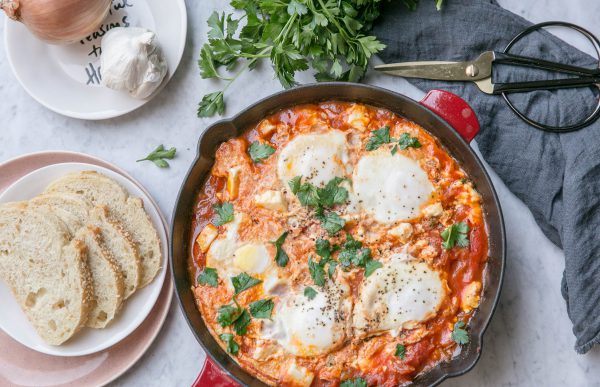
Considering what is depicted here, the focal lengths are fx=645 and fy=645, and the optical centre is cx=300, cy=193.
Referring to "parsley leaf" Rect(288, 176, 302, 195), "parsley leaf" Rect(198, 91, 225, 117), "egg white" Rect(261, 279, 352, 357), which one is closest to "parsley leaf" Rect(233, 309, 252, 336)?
"egg white" Rect(261, 279, 352, 357)

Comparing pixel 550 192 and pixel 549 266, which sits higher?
pixel 550 192

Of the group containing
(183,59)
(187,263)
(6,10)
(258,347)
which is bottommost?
(258,347)

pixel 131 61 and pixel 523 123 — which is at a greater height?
pixel 131 61

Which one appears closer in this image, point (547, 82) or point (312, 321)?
point (312, 321)

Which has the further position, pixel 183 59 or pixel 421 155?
pixel 183 59

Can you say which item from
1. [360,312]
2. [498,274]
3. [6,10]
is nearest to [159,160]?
[6,10]

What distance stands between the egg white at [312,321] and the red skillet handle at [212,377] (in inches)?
12.5

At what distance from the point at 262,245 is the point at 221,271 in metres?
0.29

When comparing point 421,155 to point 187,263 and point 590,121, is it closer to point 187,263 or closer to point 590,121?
point 590,121

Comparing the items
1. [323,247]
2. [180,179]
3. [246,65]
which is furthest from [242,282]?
[246,65]

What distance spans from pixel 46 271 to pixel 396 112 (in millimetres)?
2387

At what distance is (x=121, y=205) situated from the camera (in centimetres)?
407

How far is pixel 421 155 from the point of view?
3801mm

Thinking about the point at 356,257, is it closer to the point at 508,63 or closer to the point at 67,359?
the point at 508,63
